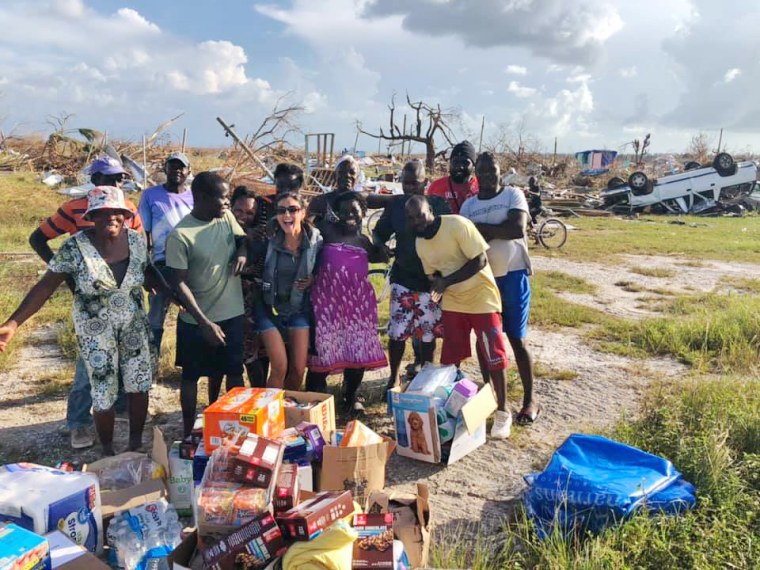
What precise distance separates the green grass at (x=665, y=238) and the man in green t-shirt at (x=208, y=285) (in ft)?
30.8

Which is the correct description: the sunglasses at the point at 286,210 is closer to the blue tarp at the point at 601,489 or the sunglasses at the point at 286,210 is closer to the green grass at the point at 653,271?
the blue tarp at the point at 601,489

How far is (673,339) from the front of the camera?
5477 millimetres

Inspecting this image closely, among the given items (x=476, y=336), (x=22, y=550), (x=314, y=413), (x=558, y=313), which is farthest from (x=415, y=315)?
(x=558, y=313)

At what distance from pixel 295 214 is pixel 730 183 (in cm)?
2186

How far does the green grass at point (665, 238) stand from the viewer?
11.9m

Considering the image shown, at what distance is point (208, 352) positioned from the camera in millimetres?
3342

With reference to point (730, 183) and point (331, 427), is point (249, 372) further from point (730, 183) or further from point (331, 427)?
point (730, 183)

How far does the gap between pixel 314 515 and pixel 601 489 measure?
4.60ft

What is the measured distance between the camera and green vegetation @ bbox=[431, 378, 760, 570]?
7.83 feet

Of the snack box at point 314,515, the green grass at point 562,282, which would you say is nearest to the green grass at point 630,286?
the green grass at point 562,282

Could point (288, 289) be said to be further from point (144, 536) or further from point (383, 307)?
point (383, 307)

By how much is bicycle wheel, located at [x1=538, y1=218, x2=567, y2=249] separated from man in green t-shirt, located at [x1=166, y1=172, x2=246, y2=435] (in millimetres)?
10514

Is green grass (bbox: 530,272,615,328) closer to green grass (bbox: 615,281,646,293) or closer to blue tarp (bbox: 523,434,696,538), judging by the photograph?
green grass (bbox: 615,281,646,293)

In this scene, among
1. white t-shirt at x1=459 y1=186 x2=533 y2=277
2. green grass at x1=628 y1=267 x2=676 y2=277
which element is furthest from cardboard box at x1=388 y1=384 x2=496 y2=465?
green grass at x1=628 y1=267 x2=676 y2=277
